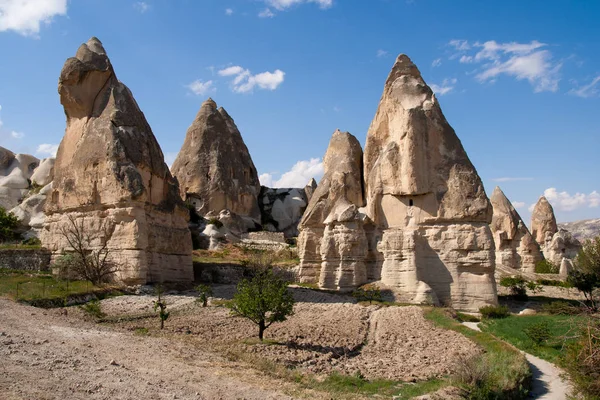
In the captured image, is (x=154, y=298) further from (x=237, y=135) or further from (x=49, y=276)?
(x=237, y=135)

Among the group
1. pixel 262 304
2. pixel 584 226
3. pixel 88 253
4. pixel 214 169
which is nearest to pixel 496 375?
pixel 262 304

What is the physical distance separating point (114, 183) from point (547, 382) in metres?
16.8

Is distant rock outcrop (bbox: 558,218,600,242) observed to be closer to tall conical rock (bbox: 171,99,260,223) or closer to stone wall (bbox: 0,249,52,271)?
tall conical rock (bbox: 171,99,260,223)

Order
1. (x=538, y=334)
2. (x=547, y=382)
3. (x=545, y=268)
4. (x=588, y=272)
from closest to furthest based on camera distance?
(x=547, y=382), (x=538, y=334), (x=588, y=272), (x=545, y=268)

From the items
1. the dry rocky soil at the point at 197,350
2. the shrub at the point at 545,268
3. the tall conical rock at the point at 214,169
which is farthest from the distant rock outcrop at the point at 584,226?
the dry rocky soil at the point at 197,350

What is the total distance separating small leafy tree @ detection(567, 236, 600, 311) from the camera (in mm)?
26969

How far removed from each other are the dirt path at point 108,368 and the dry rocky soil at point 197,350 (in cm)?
2

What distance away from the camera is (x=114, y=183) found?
71.6ft

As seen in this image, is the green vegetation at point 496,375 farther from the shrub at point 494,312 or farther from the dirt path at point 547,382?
the shrub at point 494,312

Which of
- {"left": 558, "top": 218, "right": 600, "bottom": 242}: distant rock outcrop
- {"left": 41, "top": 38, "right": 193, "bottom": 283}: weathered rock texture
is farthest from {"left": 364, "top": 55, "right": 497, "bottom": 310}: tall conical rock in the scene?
{"left": 558, "top": 218, "right": 600, "bottom": 242}: distant rock outcrop

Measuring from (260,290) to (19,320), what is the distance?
19.4ft

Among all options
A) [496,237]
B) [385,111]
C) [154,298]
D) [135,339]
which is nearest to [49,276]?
[154,298]

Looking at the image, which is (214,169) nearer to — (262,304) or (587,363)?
(262,304)

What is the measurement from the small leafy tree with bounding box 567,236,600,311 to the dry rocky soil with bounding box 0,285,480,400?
1196 centimetres
